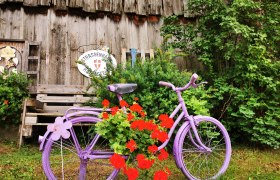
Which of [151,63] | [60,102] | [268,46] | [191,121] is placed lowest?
[191,121]

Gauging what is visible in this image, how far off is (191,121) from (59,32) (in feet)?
14.4

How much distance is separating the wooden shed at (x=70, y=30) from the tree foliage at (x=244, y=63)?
1257 mm

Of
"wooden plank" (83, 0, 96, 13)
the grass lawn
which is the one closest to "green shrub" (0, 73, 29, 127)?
the grass lawn

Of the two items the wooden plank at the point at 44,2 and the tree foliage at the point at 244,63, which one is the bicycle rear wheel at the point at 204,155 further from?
the wooden plank at the point at 44,2

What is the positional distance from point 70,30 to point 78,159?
3768 millimetres

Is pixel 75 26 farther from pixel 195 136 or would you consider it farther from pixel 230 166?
pixel 230 166

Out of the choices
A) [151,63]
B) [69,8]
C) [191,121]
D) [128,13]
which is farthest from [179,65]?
[191,121]

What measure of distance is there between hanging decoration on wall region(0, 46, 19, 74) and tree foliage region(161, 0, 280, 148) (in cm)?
396

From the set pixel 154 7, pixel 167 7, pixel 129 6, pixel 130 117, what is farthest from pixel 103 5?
pixel 130 117

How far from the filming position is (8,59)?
20.6 feet

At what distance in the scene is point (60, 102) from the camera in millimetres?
5879

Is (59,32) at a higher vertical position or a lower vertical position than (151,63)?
higher

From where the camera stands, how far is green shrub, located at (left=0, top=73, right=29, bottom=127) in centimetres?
555

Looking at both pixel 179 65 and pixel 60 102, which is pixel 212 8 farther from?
pixel 60 102
